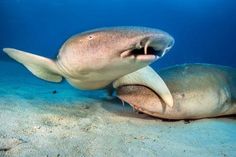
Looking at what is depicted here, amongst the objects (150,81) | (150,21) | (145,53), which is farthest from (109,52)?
(150,21)

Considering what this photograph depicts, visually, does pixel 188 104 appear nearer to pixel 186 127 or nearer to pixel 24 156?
pixel 186 127

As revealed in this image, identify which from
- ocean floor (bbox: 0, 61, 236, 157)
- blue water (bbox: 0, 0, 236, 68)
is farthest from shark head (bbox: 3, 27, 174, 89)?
blue water (bbox: 0, 0, 236, 68)

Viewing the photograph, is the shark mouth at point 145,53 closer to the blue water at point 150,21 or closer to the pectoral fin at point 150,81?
the pectoral fin at point 150,81

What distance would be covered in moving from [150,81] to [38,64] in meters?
1.64

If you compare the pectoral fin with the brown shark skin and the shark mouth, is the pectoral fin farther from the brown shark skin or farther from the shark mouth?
the shark mouth

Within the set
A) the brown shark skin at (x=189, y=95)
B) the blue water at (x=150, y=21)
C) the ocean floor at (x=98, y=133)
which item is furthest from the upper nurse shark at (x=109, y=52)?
the blue water at (x=150, y=21)

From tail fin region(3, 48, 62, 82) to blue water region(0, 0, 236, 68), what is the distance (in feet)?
90.3

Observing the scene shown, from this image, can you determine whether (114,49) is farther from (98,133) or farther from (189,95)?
(189,95)

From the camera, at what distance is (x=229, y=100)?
4.54 m

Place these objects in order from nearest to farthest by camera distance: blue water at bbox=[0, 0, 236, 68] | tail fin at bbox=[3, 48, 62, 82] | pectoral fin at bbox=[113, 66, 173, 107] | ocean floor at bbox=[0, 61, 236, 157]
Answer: ocean floor at bbox=[0, 61, 236, 157] < pectoral fin at bbox=[113, 66, 173, 107] < tail fin at bbox=[3, 48, 62, 82] < blue water at bbox=[0, 0, 236, 68]

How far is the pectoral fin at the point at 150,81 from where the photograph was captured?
→ 13.4ft

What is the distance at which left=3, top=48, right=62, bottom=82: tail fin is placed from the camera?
13.7 feet

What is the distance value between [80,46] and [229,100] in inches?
97.5

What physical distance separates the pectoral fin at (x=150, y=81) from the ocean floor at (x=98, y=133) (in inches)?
15.0
